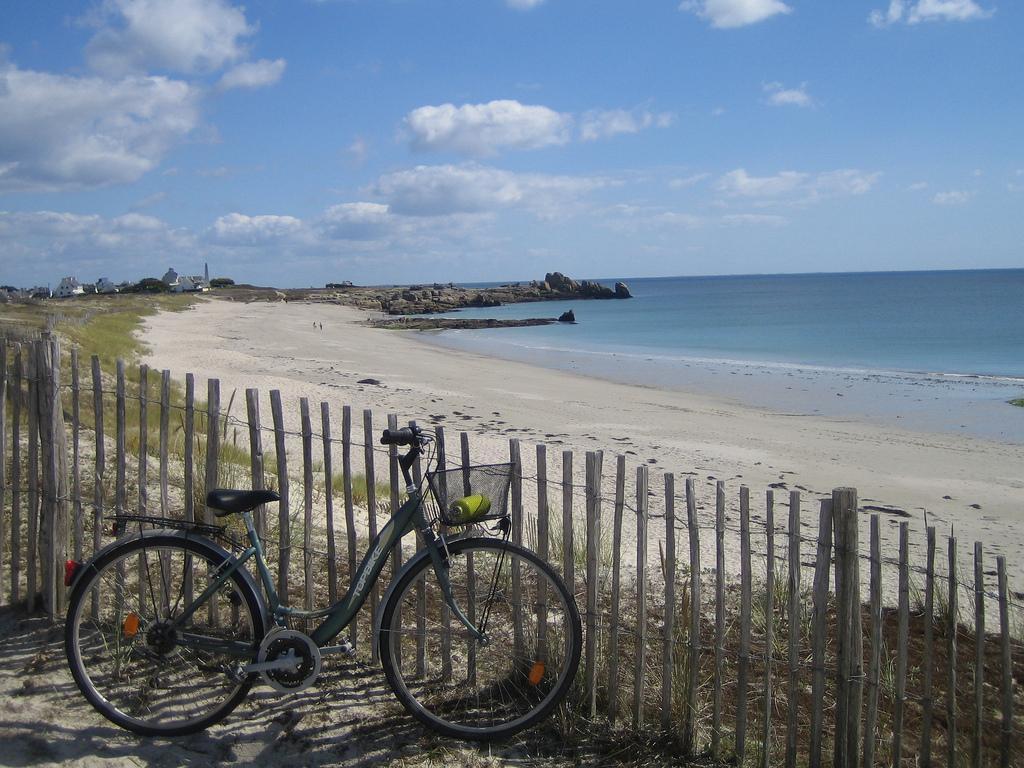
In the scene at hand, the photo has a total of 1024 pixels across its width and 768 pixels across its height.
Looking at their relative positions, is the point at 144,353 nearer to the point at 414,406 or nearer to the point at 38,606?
the point at 414,406

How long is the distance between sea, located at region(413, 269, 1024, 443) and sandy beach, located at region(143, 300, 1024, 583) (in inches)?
79.7

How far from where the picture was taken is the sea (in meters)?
20.6

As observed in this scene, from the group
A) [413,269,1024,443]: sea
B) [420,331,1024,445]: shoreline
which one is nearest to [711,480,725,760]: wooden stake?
[420,331,1024,445]: shoreline

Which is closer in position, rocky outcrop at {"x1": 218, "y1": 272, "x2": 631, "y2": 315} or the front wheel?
the front wheel

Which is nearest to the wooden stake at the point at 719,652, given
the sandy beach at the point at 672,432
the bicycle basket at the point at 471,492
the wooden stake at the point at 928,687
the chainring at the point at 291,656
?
the wooden stake at the point at 928,687

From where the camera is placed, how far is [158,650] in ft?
12.4

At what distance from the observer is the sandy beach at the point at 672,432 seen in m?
11.3

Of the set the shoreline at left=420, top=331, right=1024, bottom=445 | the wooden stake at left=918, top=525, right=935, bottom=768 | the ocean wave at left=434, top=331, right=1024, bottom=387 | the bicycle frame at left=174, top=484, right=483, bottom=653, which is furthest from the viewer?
the ocean wave at left=434, top=331, right=1024, bottom=387

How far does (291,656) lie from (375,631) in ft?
1.28

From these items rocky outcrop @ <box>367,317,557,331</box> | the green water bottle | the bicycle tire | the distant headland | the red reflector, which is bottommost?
the bicycle tire

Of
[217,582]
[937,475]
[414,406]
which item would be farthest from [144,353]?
[217,582]

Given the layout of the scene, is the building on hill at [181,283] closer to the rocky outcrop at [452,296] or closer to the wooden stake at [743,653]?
the rocky outcrop at [452,296]

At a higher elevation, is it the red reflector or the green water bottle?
the green water bottle

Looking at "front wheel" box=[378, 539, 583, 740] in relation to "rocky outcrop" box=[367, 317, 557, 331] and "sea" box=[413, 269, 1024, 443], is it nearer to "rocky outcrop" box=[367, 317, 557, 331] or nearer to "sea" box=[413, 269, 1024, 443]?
"sea" box=[413, 269, 1024, 443]
